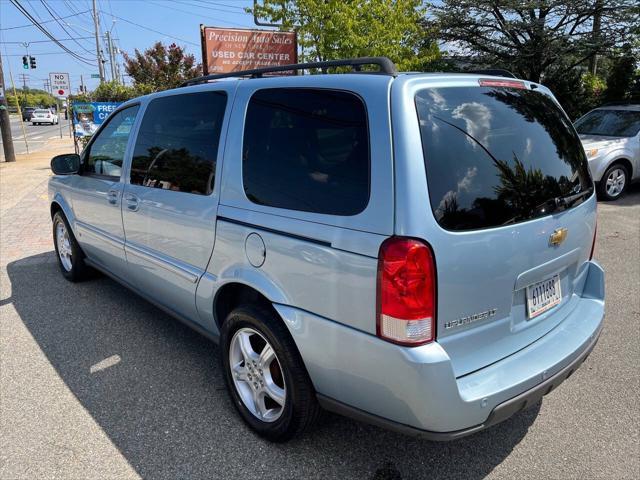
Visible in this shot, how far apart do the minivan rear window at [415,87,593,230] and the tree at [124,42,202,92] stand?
25781 mm

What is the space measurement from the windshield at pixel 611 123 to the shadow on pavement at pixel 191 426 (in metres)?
8.21

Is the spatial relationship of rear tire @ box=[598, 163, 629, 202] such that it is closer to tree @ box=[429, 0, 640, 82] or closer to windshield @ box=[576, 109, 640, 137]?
windshield @ box=[576, 109, 640, 137]

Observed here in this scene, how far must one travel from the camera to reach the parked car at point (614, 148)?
28.1ft

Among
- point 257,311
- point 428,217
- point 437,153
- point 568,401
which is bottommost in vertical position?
point 568,401

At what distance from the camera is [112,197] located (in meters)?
3.83

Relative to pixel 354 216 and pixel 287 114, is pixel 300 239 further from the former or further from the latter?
pixel 287 114

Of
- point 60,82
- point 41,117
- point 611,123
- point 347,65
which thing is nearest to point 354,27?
point 611,123

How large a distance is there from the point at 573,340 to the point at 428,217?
1165 mm

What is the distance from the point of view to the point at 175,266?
10.3 ft

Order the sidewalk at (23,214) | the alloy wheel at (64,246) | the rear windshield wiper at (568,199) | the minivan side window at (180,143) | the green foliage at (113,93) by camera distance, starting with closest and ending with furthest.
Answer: the rear windshield wiper at (568,199) → the minivan side window at (180,143) → the alloy wheel at (64,246) → the sidewalk at (23,214) → the green foliage at (113,93)

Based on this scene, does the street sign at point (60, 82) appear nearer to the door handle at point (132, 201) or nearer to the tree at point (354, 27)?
the tree at point (354, 27)

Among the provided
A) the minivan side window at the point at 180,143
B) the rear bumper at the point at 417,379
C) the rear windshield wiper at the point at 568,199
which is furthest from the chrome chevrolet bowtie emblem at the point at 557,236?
the minivan side window at the point at 180,143

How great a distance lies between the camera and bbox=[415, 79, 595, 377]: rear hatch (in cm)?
199

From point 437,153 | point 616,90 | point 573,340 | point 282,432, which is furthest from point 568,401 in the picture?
point 616,90
